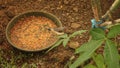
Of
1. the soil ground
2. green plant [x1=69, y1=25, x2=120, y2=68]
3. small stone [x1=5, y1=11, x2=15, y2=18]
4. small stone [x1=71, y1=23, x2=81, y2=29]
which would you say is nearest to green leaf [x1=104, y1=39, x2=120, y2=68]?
green plant [x1=69, y1=25, x2=120, y2=68]

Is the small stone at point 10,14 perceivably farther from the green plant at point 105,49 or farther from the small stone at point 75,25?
the green plant at point 105,49

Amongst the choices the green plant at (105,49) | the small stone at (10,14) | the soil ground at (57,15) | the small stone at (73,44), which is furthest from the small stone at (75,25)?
the green plant at (105,49)

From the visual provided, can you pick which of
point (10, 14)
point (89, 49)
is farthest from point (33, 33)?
point (89, 49)

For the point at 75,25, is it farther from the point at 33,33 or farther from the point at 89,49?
the point at 89,49

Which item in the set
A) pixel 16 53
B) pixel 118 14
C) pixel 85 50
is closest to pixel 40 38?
pixel 16 53

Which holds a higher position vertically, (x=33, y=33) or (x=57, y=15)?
(x=57, y=15)
